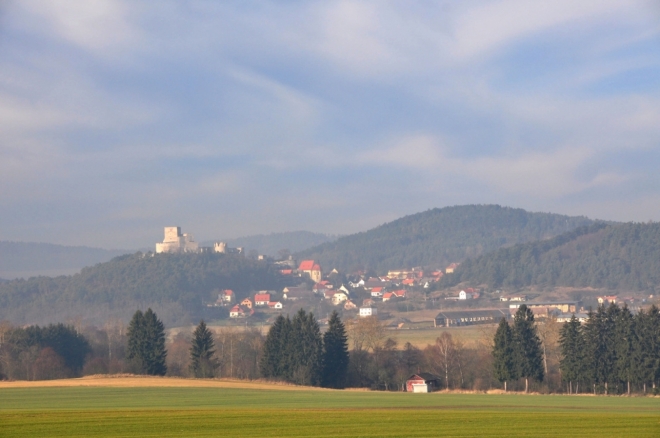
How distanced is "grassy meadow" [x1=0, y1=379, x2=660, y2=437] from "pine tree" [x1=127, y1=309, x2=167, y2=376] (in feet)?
72.4

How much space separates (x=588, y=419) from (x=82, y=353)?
65.5 m

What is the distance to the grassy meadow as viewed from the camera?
101ft

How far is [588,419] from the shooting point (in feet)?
119

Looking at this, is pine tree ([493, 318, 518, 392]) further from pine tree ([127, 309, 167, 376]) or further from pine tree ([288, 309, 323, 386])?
pine tree ([127, 309, 167, 376])

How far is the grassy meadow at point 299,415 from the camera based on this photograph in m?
30.6

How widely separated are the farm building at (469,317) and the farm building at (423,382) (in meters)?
69.7

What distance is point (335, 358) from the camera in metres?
75.0

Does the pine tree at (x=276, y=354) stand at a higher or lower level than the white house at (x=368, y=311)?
lower

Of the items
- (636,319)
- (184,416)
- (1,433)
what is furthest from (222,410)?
(636,319)

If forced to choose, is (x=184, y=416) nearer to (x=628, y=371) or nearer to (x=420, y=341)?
(x=628, y=371)

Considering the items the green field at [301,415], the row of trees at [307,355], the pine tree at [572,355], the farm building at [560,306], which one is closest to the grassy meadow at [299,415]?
the green field at [301,415]

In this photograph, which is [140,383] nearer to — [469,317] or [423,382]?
[423,382]

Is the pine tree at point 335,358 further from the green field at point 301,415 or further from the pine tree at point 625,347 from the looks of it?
the pine tree at point 625,347

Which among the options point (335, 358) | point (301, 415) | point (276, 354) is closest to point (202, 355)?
point (276, 354)
